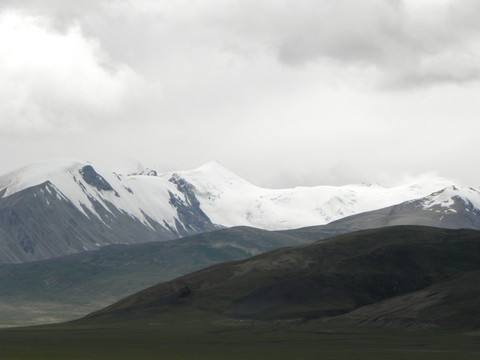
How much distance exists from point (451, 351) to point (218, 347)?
156 ft

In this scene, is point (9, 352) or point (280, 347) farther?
point (280, 347)

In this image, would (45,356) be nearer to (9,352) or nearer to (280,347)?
(9,352)

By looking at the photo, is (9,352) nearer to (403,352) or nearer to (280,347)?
(280,347)

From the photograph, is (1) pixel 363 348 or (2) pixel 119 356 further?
(1) pixel 363 348

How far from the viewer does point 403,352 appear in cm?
17325

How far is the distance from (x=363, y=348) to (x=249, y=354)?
27.1 meters

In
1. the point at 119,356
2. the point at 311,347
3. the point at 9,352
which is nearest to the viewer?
the point at 119,356

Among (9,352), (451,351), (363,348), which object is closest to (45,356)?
(9,352)

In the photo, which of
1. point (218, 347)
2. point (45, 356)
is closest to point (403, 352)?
point (218, 347)

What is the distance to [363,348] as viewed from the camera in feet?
602

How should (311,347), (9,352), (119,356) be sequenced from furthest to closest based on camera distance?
(311,347)
(9,352)
(119,356)

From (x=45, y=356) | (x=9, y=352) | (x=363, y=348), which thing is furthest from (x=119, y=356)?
(x=363, y=348)

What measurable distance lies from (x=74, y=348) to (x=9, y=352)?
1828cm

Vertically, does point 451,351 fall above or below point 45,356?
below
